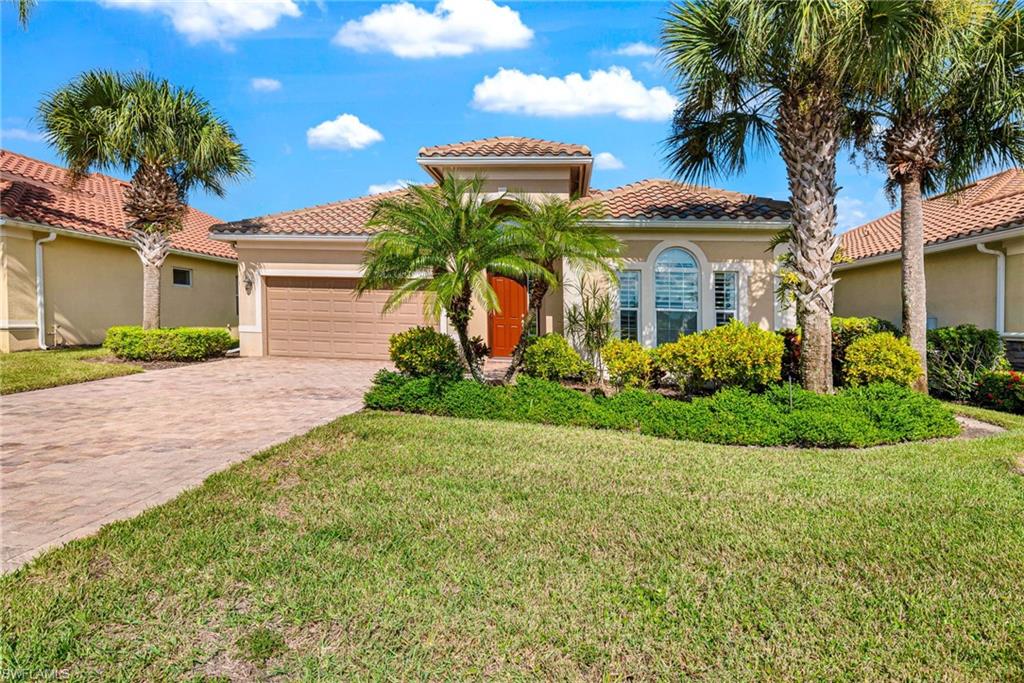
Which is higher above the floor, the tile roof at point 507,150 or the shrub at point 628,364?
the tile roof at point 507,150

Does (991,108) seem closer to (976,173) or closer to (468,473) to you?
(976,173)

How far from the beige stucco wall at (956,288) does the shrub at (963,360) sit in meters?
1.46

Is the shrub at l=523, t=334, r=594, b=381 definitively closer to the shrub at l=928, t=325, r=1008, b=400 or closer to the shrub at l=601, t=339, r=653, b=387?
the shrub at l=601, t=339, r=653, b=387

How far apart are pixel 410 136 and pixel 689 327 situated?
363 inches

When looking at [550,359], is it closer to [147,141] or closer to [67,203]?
[147,141]

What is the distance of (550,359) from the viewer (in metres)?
9.96

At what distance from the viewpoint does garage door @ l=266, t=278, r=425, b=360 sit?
16.3 meters

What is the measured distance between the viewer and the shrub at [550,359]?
32.7 ft

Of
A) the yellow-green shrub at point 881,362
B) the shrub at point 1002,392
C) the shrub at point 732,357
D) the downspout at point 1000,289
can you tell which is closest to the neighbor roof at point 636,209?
the shrub at point 732,357

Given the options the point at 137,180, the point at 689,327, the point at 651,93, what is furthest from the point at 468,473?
the point at 137,180

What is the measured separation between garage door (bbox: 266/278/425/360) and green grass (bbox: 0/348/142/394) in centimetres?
419

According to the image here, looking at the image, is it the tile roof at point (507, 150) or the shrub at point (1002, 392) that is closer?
the shrub at point (1002, 392)

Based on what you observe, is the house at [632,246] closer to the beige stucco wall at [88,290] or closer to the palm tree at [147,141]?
the palm tree at [147,141]

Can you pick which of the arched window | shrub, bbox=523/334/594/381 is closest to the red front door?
the arched window
